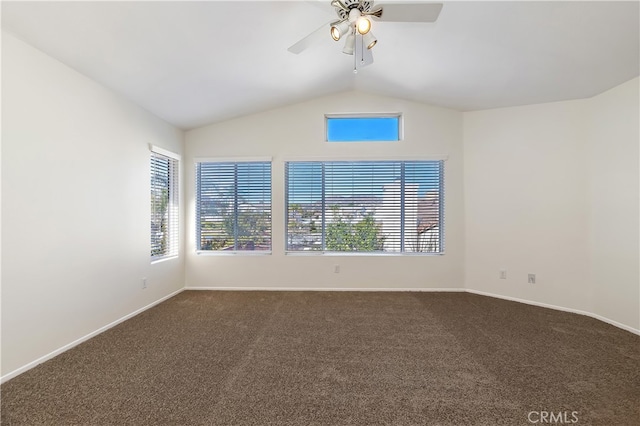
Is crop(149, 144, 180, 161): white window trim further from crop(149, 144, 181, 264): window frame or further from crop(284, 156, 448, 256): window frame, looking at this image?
crop(284, 156, 448, 256): window frame

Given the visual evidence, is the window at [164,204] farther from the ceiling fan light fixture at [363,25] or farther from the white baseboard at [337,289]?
the ceiling fan light fixture at [363,25]

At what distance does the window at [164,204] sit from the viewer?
3.50 metres

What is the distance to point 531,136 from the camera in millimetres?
3438

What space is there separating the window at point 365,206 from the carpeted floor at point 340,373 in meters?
1.22

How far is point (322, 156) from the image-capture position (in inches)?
156

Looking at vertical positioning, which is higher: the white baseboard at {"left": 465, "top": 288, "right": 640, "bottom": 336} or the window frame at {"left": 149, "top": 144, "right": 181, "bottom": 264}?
the window frame at {"left": 149, "top": 144, "right": 181, "bottom": 264}

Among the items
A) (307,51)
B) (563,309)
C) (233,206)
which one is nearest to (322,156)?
(307,51)

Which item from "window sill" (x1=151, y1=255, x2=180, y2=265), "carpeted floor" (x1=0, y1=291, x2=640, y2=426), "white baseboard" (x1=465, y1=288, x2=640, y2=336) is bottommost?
"carpeted floor" (x1=0, y1=291, x2=640, y2=426)

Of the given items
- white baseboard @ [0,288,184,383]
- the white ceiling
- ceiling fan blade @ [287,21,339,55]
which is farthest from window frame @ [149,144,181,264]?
ceiling fan blade @ [287,21,339,55]

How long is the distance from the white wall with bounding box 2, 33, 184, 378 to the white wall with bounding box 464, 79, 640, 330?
4.56 meters

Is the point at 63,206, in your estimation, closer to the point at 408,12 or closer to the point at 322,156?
the point at 322,156

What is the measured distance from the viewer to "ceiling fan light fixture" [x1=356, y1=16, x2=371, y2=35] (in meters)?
1.75

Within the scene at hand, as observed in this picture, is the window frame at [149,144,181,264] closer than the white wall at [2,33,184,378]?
No

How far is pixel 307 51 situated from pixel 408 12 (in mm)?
1276
